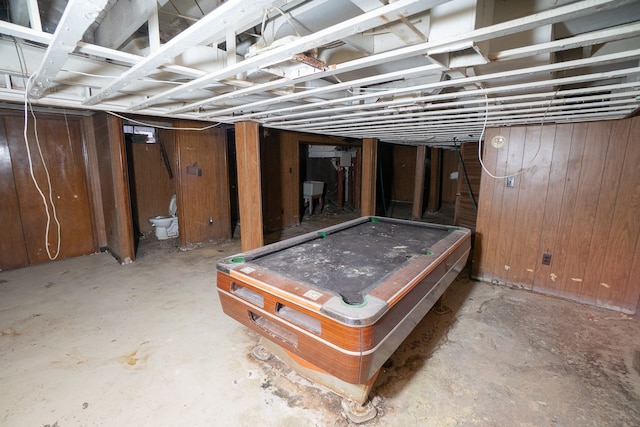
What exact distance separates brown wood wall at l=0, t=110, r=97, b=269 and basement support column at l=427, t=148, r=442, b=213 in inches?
295

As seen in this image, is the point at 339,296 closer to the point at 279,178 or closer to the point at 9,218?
the point at 9,218

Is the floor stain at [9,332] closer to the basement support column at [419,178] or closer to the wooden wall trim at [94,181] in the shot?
the wooden wall trim at [94,181]

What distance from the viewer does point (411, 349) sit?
7.14 feet

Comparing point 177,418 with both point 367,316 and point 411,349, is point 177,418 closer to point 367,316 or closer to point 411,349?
point 367,316

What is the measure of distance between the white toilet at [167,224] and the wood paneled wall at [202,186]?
503 millimetres

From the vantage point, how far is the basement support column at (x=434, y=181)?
7.77 m

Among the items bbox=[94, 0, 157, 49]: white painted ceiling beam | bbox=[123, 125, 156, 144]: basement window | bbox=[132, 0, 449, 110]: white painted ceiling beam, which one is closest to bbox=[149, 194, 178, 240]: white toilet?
bbox=[123, 125, 156, 144]: basement window

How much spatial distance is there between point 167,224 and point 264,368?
380cm

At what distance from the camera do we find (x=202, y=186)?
15.1 feet

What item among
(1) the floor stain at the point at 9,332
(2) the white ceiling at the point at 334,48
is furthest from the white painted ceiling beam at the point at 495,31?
(1) the floor stain at the point at 9,332

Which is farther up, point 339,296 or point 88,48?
point 88,48

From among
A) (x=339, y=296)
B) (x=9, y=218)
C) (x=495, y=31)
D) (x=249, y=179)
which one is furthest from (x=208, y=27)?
(x=9, y=218)

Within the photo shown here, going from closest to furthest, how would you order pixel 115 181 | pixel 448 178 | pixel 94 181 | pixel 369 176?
1. pixel 115 181
2. pixel 94 181
3. pixel 369 176
4. pixel 448 178

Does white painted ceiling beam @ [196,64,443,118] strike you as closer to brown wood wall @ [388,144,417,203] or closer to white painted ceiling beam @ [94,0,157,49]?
white painted ceiling beam @ [94,0,157,49]
